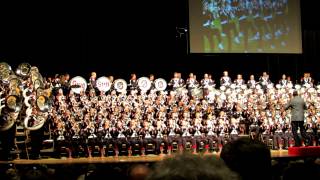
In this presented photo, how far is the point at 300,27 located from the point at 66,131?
A: 766 centimetres

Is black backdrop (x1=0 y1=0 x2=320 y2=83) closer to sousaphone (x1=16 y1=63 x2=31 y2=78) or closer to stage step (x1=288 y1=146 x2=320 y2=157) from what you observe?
sousaphone (x1=16 y1=63 x2=31 y2=78)

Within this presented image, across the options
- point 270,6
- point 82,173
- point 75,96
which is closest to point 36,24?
point 75,96

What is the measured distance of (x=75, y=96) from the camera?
13219mm

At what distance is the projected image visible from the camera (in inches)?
571

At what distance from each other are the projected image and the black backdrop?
32 cm

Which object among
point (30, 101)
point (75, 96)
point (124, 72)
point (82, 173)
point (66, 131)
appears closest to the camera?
point (82, 173)

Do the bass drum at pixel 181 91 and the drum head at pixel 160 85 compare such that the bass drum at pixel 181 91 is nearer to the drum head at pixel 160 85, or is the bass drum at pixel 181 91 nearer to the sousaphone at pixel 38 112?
the drum head at pixel 160 85

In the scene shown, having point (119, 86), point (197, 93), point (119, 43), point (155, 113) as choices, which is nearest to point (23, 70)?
point (119, 86)

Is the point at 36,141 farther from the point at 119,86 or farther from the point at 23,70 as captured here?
the point at 119,86

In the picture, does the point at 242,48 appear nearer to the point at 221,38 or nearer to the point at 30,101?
the point at 221,38

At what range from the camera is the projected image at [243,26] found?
1452 cm

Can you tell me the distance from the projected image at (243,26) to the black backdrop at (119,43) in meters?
0.32

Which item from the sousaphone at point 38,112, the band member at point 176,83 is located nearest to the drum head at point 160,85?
the band member at point 176,83

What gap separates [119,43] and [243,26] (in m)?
4.16
